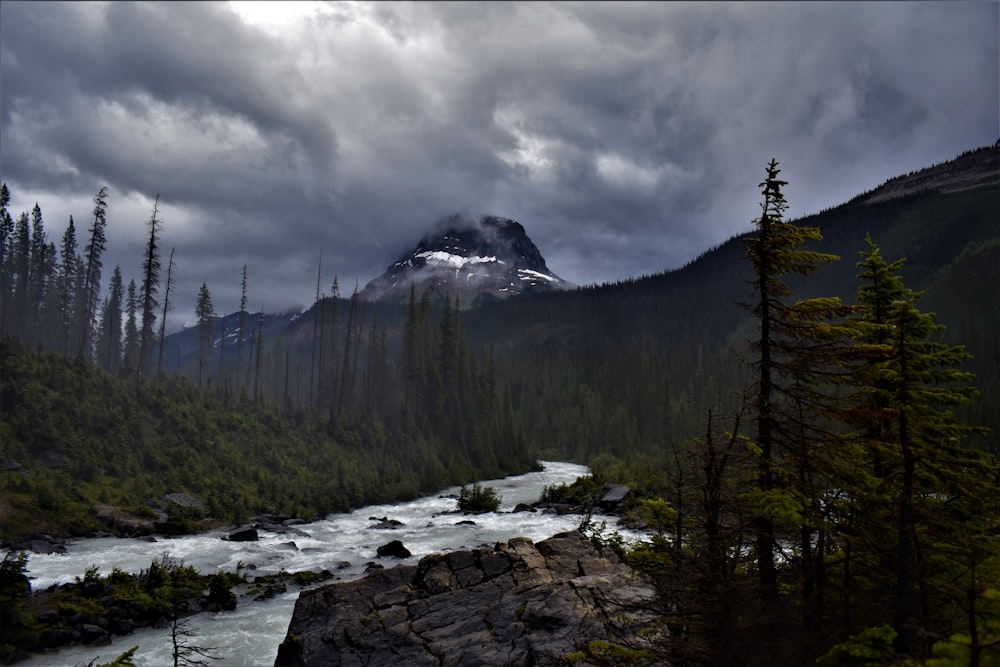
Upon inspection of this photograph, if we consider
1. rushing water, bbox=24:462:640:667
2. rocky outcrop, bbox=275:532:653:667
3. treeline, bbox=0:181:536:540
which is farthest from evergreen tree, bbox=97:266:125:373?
rocky outcrop, bbox=275:532:653:667

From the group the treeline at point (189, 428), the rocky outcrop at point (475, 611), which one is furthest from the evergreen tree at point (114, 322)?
the rocky outcrop at point (475, 611)

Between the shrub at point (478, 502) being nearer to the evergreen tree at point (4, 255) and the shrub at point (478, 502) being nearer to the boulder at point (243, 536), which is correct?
the boulder at point (243, 536)

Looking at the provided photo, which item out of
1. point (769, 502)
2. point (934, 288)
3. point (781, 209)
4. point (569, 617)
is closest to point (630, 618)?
point (569, 617)

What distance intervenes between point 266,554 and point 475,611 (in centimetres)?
1759

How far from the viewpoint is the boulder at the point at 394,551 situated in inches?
1053

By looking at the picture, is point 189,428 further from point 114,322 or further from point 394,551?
point 114,322

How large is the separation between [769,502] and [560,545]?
410 inches

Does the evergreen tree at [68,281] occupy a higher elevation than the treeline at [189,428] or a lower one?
higher

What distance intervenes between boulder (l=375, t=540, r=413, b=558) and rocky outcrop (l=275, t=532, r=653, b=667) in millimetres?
10598

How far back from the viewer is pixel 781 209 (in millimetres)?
10609

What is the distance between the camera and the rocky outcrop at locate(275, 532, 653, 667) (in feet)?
39.5

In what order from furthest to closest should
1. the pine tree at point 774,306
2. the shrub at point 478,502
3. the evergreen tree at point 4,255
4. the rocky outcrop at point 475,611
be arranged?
the evergreen tree at point 4,255
the shrub at point 478,502
the rocky outcrop at point 475,611
the pine tree at point 774,306

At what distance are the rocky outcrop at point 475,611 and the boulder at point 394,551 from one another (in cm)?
1060

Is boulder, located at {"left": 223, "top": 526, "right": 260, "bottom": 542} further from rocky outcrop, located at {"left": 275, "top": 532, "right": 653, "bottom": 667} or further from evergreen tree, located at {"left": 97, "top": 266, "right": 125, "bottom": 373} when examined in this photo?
evergreen tree, located at {"left": 97, "top": 266, "right": 125, "bottom": 373}
